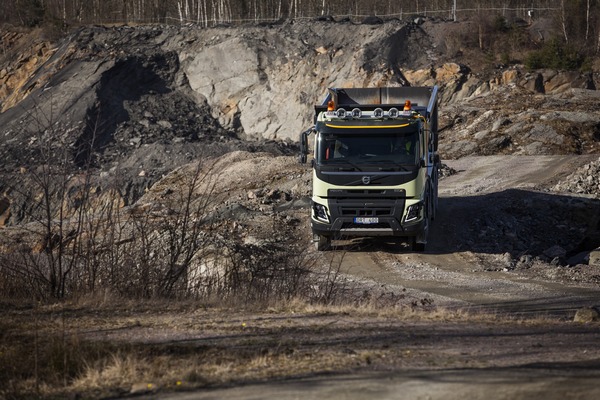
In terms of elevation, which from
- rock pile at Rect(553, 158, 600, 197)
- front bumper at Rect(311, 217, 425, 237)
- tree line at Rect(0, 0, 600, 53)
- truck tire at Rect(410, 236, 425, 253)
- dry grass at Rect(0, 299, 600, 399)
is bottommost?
rock pile at Rect(553, 158, 600, 197)

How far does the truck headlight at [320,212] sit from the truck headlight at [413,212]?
65.3 inches

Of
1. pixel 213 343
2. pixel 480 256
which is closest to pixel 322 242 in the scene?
pixel 480 256

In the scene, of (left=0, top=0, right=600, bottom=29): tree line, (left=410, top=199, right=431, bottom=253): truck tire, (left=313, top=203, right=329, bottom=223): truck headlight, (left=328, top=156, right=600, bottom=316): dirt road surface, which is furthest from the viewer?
(left=0, top=0, right=600, bottom=29): tree line

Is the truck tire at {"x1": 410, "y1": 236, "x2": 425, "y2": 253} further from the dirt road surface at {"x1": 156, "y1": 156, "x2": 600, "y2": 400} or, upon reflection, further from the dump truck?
the dump truck

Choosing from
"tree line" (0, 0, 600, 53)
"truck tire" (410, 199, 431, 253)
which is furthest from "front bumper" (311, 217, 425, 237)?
"tree line" (0, 0, 600, 53)

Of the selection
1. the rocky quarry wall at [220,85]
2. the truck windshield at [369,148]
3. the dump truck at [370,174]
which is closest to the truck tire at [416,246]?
the dump truck at [370,174]

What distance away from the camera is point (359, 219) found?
1817cm

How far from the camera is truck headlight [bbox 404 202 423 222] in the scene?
1816cm

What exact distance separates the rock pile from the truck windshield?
9.54 meters

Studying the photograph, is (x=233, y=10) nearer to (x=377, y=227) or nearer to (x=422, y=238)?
(x=422, y=238)

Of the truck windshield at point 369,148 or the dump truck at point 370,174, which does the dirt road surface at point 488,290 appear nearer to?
the dump truck at point 370,174

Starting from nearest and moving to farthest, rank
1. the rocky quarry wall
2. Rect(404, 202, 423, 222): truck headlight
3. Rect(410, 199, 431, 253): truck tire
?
Rect(404, 202, 423, 222): truck headlight, Rect(410, 199, 431, 253): truck tire, the rocky quarry wall

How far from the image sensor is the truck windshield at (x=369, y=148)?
1803 cm

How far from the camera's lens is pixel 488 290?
635 inches
